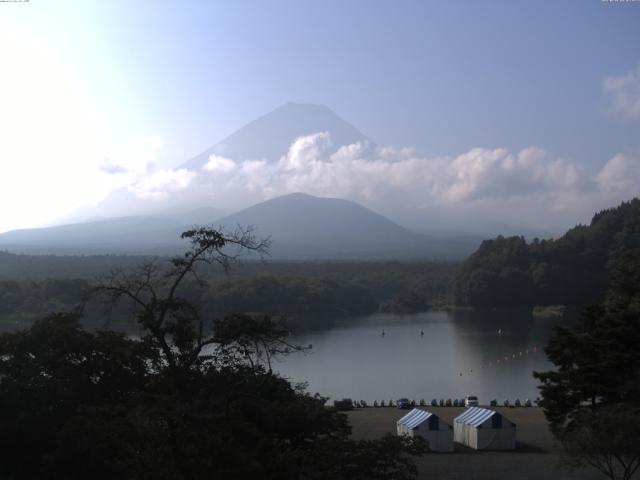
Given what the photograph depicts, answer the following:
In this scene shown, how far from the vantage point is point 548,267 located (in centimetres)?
3306

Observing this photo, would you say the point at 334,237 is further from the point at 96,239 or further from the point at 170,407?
the point at 170,407

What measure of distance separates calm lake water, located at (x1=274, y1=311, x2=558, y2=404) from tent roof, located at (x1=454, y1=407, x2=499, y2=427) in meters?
4.22

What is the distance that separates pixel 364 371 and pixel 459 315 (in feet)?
46.8

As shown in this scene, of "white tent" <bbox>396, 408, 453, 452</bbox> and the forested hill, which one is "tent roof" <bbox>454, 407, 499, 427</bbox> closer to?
"white tent" <bbox>396, 408, 453, 452</bbox>

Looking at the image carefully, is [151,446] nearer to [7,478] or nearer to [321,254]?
[7,478]

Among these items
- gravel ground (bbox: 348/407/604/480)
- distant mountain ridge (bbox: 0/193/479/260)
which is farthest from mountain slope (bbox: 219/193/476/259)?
gravel ground (bbox: 348/407/604/480)

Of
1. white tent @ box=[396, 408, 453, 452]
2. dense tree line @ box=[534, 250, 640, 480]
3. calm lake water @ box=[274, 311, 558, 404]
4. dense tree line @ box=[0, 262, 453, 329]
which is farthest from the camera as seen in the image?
dense tree line @ box=[0, 262, 453, 329]

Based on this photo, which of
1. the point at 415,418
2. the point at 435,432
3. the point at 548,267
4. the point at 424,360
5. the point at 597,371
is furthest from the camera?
the point at 548,267

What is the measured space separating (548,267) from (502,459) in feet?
86.6

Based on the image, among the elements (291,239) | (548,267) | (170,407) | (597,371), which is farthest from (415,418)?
(291,239)

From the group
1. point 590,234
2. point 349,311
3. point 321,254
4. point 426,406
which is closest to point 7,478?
point 426,406

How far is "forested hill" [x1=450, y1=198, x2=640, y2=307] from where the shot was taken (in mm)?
32531

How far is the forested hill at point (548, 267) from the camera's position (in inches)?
1281

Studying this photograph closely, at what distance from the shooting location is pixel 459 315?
29.9 m
